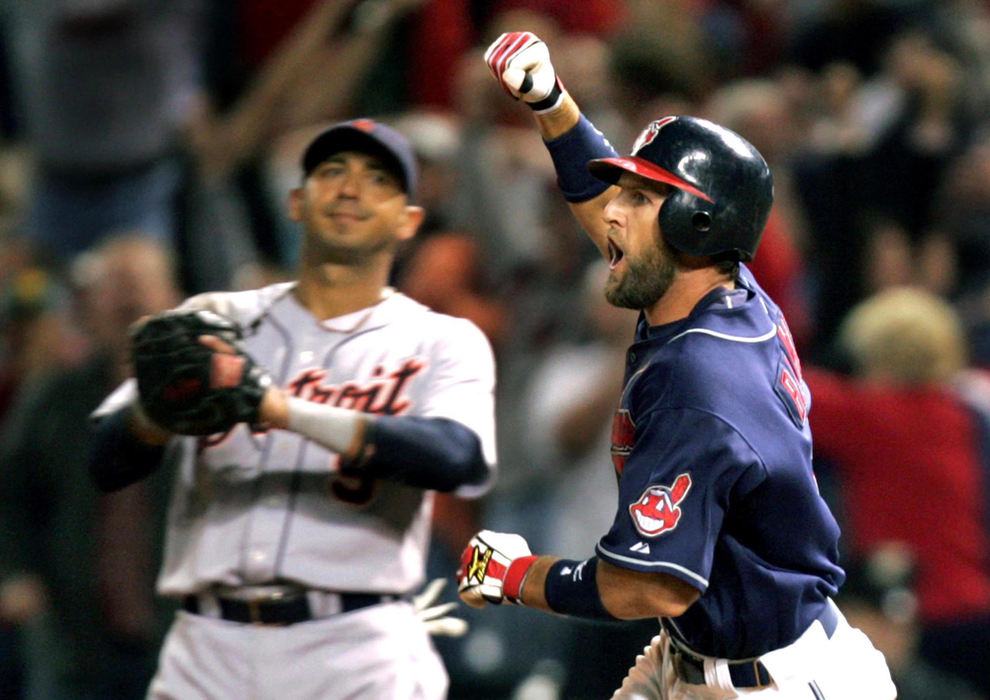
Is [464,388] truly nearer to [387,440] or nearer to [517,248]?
[387,440]

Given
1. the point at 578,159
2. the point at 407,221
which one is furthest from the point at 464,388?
the point at 578,159

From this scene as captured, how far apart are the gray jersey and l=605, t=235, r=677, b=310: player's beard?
0.59 meters

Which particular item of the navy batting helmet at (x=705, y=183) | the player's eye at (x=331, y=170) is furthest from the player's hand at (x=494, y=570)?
the player's eye at (x=331, y=170)

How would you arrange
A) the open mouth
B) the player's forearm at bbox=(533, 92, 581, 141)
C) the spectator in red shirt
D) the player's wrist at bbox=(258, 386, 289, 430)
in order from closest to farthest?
the open mouth
the player's wrist at bbox=(258, 386, 289, 430)
the player's forearm at bbox=(533, 92, 581, 141)
the spectator in red shirt

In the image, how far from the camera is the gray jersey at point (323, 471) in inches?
145

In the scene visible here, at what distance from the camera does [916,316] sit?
5.91 metres

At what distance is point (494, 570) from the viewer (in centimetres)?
328

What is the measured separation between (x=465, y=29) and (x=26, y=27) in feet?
6.42

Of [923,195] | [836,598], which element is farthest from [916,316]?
[923,195]

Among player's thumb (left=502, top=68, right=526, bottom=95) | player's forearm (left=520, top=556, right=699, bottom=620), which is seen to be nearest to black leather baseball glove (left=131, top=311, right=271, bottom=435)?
player's forearm (left=520, top=556, right=699, bottom=620)

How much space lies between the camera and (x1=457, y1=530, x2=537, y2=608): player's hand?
326 centimetres

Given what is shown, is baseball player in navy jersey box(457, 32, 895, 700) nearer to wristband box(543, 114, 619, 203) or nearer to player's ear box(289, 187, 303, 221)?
wristband box(543, 114, 619, 203)

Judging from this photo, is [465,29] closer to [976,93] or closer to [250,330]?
[976,93]

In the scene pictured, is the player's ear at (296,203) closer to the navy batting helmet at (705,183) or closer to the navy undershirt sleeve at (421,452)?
the navy undershirt sleeve at (421,452)
